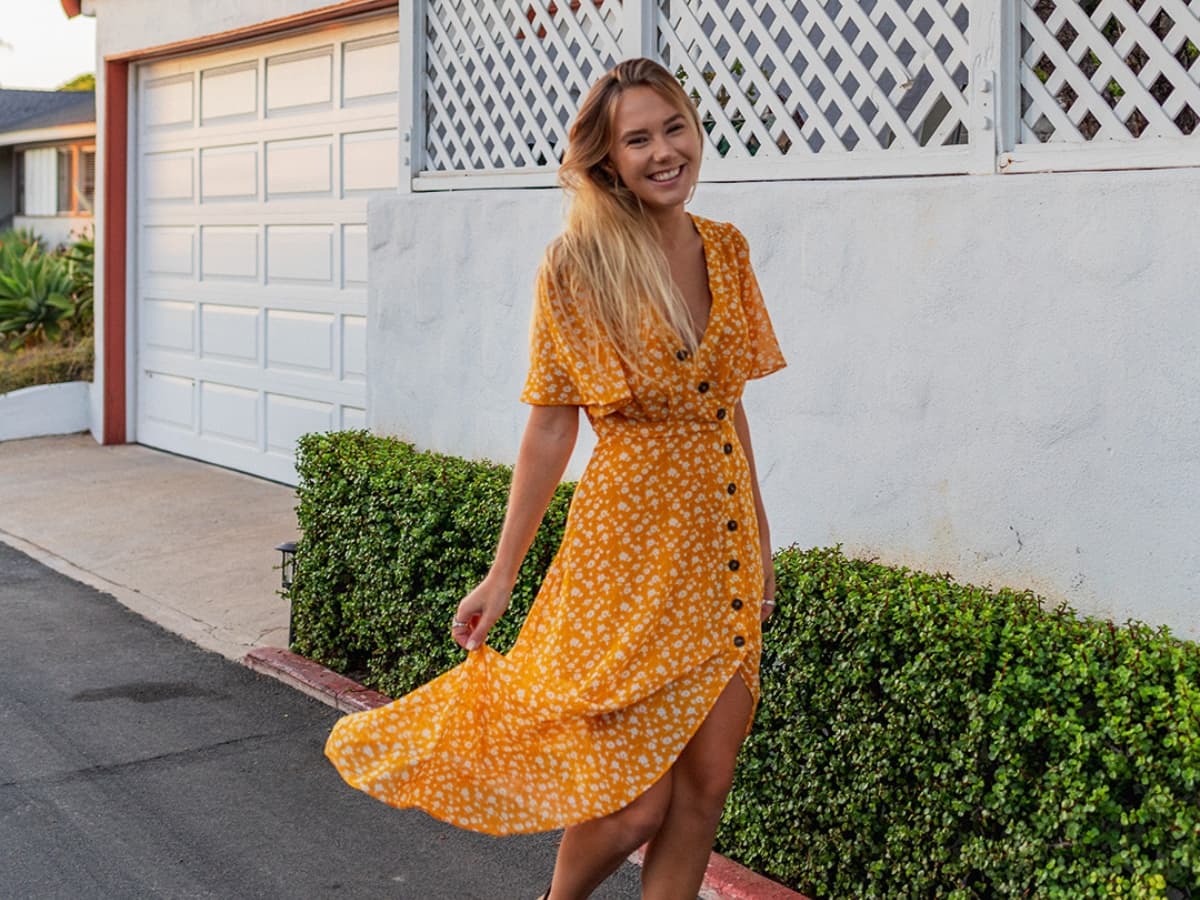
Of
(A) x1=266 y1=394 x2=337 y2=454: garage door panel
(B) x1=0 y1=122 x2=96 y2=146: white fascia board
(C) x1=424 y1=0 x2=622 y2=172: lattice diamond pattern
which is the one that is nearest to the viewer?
(C) x1=424 y1=0 x2=622 y2=172: lattice diamond pattern

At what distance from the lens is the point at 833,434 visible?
195 inches

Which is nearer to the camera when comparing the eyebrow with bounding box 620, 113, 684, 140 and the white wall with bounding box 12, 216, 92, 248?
the eyebrow with bounding box 620, 113, 684, 140

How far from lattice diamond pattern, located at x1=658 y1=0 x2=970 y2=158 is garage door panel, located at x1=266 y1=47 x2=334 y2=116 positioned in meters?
4.18

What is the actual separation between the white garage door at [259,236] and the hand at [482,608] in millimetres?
5960

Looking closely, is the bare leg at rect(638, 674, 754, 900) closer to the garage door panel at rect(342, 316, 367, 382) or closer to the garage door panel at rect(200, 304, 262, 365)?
the garage door panel at rect(342, 316, 367, 382)

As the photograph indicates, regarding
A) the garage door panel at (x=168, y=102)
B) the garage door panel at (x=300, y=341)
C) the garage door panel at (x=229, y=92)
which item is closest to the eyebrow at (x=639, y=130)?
the garage door panel at (x=300, y=341)

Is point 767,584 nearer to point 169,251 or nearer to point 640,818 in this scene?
point 640,818

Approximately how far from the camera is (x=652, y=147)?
3.26m

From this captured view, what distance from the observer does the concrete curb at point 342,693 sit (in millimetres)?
4246

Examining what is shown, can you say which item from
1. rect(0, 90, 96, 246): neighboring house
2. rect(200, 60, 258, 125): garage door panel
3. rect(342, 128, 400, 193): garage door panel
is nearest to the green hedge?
rect(342, 128, 400, 193): garage door panel

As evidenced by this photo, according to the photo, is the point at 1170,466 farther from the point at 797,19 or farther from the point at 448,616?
the point at 448,616

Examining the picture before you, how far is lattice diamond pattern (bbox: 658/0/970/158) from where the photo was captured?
4770 millimetres

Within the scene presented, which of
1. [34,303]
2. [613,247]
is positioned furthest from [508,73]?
[34,303]

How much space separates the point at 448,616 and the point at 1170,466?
257 centimetres
